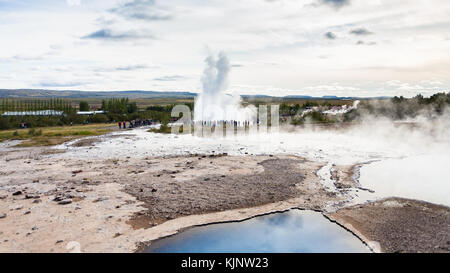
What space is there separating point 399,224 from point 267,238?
414cm

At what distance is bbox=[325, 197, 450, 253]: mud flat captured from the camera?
30.2 feet

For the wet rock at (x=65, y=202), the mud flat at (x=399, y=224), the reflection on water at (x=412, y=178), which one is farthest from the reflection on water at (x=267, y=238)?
the wet rock at (x=65, y=202)

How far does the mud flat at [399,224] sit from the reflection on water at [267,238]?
0.51m

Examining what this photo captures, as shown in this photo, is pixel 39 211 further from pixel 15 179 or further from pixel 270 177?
pixel 270 177

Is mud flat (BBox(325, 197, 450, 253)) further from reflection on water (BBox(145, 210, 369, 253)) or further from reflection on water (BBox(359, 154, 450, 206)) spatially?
reflection on water (BBox(359, 154, 450, 206))

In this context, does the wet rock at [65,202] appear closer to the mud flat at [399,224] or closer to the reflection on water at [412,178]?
the mud flat at [399,224]

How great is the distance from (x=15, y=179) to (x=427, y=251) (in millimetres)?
16734

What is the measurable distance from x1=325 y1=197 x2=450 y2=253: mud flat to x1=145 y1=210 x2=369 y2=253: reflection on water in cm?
51

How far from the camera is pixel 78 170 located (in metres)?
18.0

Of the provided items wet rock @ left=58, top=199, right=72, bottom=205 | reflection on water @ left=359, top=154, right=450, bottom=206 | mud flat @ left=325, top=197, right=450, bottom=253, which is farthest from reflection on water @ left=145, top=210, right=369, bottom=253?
wet rock @ left=58, top=199, right=72, bottom=205

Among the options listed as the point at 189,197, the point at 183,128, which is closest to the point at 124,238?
the point at 189,197

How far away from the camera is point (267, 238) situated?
10055 mm

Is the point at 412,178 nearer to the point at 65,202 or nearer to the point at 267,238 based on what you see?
the point at 267,238

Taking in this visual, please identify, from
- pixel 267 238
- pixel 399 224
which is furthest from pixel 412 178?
pixel 267 238
